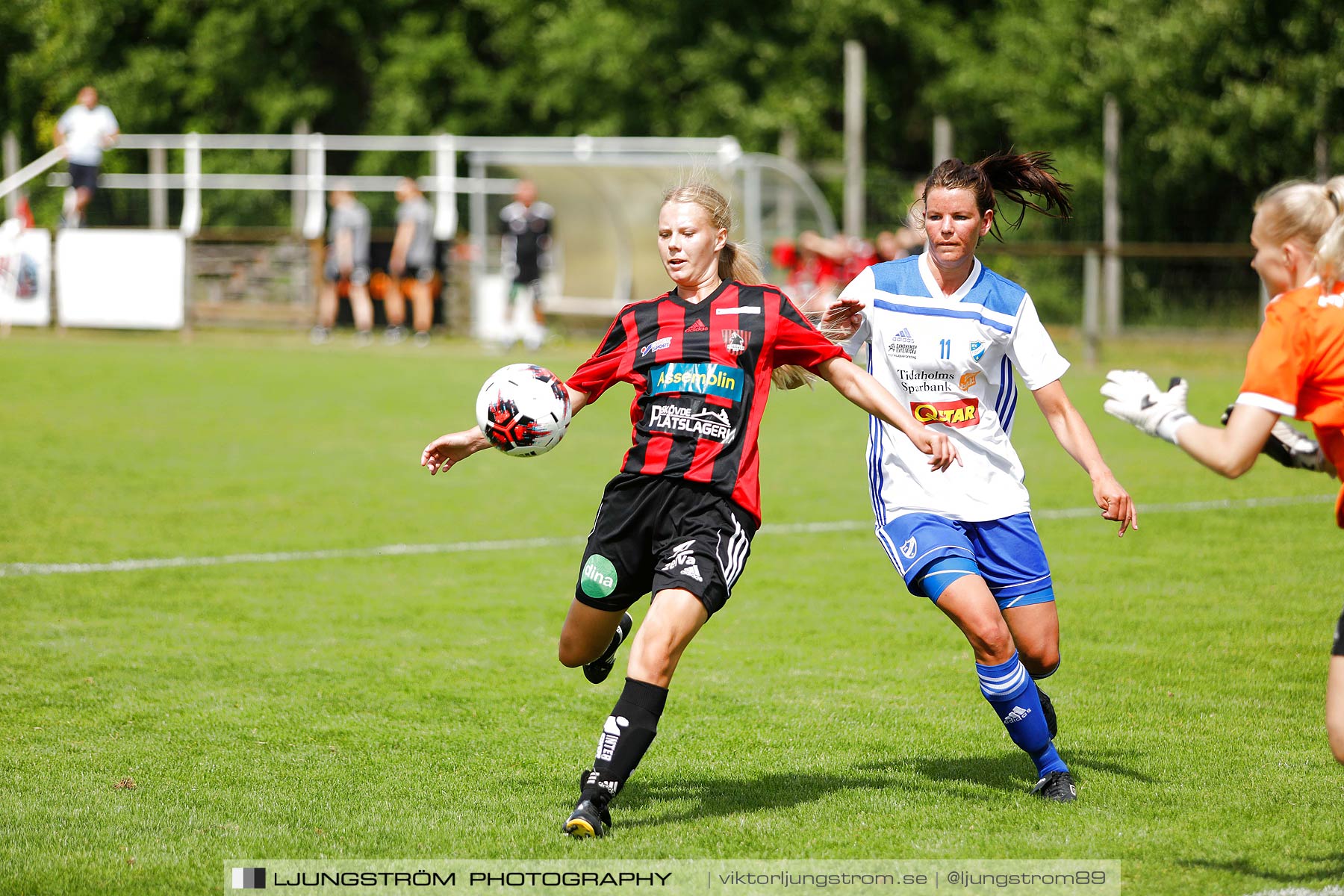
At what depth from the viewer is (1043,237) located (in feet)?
83.4

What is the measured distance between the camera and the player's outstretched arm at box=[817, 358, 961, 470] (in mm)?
4305

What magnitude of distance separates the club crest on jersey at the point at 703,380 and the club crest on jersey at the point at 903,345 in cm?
66

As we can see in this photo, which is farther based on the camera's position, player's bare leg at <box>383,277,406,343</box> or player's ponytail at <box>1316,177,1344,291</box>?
player's bare leg at <box>383,277,406,343</box>

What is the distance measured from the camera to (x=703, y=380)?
443 centimetres

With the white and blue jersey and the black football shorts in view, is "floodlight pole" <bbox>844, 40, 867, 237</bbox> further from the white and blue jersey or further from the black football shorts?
the black football shorts

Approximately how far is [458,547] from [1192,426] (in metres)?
5.97

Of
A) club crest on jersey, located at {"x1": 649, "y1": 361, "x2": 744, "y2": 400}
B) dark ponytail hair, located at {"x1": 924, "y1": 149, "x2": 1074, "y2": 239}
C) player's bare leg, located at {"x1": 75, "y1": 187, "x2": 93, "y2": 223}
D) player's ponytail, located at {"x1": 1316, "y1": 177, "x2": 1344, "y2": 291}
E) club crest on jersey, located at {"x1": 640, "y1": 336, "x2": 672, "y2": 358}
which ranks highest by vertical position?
player's bare leg, located at {"x1": 75, "y1": 187, "x2": 93, "y2": 223}

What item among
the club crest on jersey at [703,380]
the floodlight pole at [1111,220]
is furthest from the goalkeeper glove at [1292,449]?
the floodlight pole at [1111,220]

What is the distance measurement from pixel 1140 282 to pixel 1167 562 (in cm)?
1247

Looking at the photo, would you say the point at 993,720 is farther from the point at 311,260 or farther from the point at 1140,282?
the point at 311,260

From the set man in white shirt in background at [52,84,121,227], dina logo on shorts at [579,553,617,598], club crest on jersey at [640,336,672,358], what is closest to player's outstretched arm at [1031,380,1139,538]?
club crest on jersey at [640,336,672,358]

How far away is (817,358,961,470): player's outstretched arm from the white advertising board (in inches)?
780

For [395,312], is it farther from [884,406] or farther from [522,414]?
[884,406]

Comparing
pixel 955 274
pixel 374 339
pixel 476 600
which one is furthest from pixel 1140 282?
pixel 955 274
